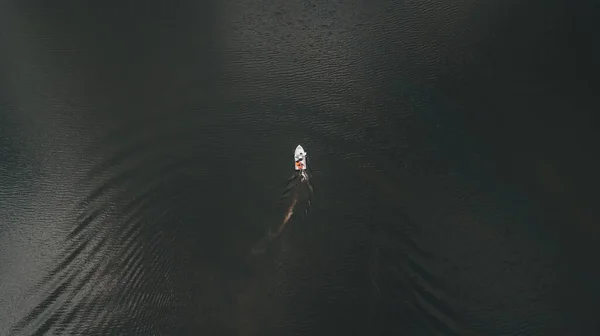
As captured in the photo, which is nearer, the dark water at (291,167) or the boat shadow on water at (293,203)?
the dark water at (291,167)

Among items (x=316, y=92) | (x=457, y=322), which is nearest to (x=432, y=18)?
(x=316, y=92)

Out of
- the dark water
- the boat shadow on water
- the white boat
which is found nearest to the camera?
the dark water

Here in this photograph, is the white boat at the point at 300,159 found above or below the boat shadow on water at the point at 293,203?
above

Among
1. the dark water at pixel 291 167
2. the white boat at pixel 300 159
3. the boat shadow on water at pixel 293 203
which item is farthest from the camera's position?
the white boat at pixel 300 159

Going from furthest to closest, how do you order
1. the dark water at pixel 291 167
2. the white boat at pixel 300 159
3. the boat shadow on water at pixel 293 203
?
1. the white boat at pixel 300 159
2. the boat shadow on water at pixel 293 203
3. the dark water at pixel 291 167

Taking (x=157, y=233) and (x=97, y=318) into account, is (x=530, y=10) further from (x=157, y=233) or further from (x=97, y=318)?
(x=97, y=318)

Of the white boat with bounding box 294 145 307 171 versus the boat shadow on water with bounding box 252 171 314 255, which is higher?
the white boat with bounding box 294 145 307 171

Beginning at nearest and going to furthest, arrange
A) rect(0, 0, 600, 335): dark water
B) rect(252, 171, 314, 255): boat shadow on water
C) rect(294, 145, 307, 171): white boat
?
rect(0, 0, 600, 335): dark water
rect(252, 171, 314, 255): boat shadow on water
rect(294, 145, 307, 171): white boat

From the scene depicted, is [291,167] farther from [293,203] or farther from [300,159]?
[293,203]
